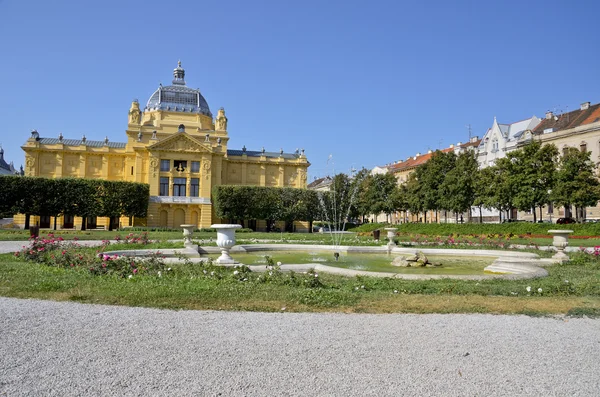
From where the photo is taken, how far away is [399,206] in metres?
69.2

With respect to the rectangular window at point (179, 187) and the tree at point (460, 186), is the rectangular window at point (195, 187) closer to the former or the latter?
the rectangular window at point (179, 187)

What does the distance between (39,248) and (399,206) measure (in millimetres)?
58558

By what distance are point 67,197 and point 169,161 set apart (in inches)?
611

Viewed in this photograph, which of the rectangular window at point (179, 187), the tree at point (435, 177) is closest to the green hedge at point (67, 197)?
the rectangular window at point (179, 187)

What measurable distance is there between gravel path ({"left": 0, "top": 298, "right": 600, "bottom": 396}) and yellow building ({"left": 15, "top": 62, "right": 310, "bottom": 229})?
55.3 metres

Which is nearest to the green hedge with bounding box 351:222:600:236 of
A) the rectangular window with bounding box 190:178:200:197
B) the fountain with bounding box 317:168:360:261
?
the fountain with bounding box 317:168:360:261

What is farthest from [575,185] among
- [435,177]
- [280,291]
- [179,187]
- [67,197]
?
[67,197]

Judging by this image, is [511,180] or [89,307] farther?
[511,180]

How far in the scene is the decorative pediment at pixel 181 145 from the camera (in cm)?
6088

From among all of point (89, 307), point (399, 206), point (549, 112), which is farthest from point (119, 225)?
point (549, 112)

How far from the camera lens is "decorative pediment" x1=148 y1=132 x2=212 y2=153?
60875 millimetres

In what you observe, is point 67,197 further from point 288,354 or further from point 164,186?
point 288,354

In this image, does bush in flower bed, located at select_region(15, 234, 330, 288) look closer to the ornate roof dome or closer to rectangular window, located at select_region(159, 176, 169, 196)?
rectangular window, located at select_region(159, 176, 169, 196)

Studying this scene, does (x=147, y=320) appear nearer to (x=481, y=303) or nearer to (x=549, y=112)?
(x=481, y=303)
